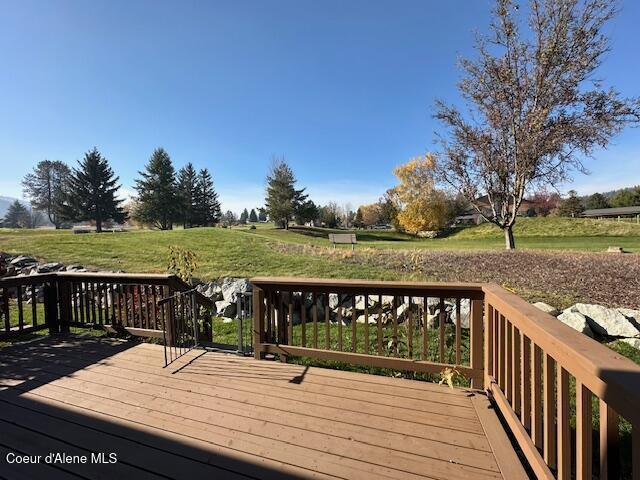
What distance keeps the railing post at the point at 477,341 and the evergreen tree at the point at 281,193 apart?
33.3m

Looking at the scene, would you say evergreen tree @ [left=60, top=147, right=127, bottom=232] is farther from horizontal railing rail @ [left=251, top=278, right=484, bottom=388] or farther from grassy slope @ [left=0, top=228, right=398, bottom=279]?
horizontal railing rail @ [left=251, top=278, right=484, bottom=388]

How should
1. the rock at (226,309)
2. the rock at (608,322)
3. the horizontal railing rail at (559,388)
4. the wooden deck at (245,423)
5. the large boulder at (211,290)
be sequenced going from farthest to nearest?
the large boulder at (211,290)
the rock at (226,309)
the rock at (608,322)
the wooden deck at (245,423)
the horizontal railing rail at (559,388)

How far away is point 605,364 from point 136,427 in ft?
8.99

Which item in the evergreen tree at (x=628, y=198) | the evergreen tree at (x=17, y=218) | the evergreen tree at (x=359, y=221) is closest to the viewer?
the evergreen tree at (x=628, y=198)

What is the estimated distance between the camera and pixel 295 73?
29.5ft

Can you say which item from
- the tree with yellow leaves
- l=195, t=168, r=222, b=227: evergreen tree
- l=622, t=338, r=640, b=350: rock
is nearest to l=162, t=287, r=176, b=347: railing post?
l=622, t=338, r=640, b=350: rock

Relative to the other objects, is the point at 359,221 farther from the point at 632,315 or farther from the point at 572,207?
the point at 632,315

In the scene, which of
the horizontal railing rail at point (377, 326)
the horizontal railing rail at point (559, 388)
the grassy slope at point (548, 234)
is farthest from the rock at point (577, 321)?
the grassy slope at point (548, 234)

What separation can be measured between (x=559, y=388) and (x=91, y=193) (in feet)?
149

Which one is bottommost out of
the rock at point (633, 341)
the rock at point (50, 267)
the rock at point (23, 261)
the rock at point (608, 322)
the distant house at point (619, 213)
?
the rock at point (633, 341)

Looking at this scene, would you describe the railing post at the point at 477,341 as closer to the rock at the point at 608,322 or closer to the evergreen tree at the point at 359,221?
the rock at the point at 608,322

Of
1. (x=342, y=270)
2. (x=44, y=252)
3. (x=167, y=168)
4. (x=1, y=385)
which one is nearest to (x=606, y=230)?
(x=342, y=270)

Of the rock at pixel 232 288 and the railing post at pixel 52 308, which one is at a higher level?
the railing post at pixel 52 308

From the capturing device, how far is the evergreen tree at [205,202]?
139 feet
